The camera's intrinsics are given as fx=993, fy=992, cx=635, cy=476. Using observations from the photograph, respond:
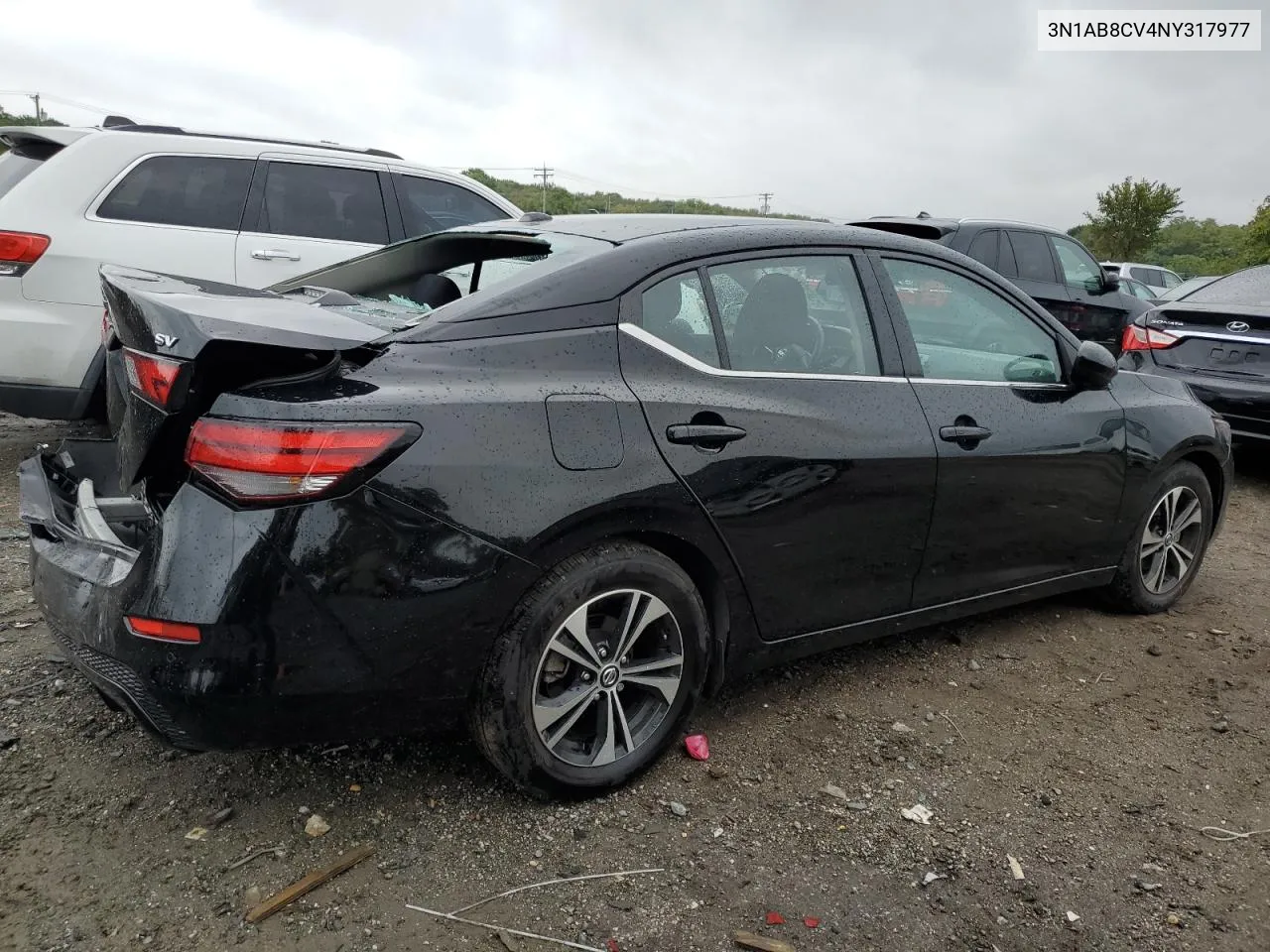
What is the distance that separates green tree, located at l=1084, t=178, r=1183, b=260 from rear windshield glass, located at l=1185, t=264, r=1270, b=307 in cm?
3029

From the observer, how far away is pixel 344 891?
232cm

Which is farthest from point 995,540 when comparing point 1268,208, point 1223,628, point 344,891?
point 1268,208

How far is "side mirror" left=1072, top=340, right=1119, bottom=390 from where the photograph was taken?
3.76 m

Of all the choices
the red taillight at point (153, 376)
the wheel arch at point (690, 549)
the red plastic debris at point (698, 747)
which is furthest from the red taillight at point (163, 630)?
the red plastic debris at point (698, 747)

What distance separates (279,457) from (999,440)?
7.94 feet

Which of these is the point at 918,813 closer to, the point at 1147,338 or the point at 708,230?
the point at 708,230

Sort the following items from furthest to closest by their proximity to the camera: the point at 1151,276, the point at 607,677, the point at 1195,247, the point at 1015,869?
the point at 1195,247 < the point at 1151,276 < the point at 607,677 < the point at 1015,869

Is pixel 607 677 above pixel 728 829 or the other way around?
above

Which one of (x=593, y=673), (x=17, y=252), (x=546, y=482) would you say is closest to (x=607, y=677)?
(x=593, y=673)

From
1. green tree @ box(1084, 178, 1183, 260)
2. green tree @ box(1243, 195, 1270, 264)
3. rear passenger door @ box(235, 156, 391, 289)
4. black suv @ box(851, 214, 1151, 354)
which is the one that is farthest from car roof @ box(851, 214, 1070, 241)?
green tree @ box(1084, 178, 1183, 260)

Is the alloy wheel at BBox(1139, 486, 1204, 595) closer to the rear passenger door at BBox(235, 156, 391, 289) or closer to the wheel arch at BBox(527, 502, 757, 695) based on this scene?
the wheel arch at BBox(527, 502, 757, 695)

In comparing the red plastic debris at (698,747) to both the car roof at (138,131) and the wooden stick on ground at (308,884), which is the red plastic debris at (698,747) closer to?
the wooden stick on ground at (308,884)

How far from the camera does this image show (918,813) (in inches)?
109

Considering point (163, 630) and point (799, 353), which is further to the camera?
point (799, 353)
